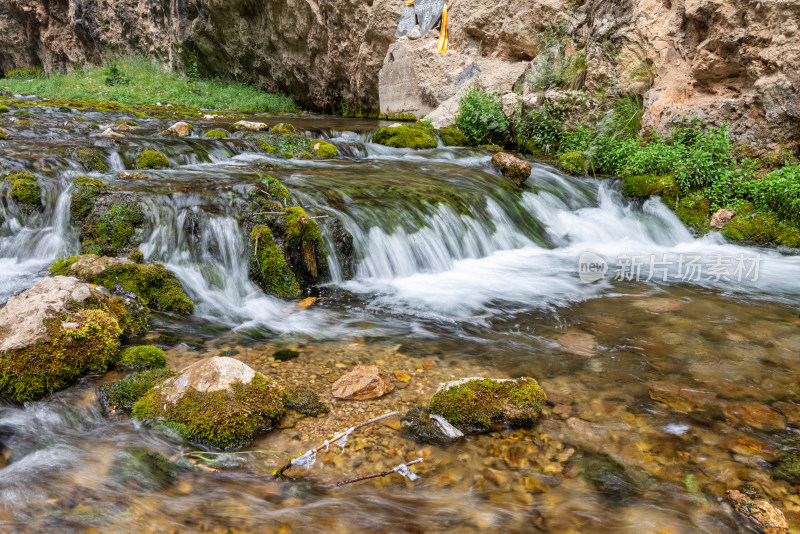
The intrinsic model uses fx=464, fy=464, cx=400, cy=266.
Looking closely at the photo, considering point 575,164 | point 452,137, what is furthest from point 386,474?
point 452,137

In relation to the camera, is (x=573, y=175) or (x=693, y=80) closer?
(x=693, y=80)

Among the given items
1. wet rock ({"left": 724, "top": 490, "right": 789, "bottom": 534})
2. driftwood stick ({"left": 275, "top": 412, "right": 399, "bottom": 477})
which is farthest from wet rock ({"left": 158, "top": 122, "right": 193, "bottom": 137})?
wet rock ({"left": 724, "top": 490, "right": 789, "bottom": 534})

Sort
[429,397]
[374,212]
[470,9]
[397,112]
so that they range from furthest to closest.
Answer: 1. [397,112]
2. [470,9]
3. [374,212]
4. [429,397]

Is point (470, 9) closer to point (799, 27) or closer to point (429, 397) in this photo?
point (799, 27)

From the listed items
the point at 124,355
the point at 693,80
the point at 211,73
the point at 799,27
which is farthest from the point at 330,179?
the point at 211,73

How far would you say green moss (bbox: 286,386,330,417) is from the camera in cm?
273

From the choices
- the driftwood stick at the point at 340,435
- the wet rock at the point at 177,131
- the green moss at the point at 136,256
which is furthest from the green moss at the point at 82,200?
the wet rock at the point at 177,131

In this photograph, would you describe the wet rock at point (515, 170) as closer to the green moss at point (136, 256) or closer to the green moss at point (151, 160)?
the green moss at point (151, 160)

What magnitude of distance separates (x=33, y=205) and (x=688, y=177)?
914 centimetres

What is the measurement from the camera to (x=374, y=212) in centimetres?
614

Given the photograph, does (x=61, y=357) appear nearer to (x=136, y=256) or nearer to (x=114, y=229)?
(x=136, y=256)

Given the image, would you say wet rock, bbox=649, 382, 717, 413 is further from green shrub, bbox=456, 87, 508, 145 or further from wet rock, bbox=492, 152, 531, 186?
green shrub, bbox=456, 87, 508, 145

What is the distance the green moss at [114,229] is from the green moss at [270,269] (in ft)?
4.48

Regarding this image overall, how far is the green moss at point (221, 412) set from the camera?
244 centimetres
